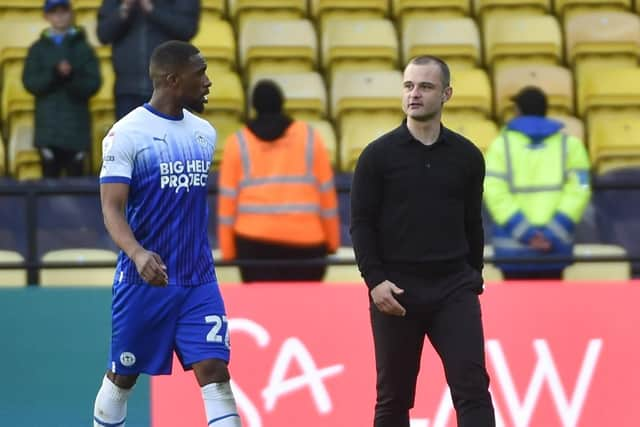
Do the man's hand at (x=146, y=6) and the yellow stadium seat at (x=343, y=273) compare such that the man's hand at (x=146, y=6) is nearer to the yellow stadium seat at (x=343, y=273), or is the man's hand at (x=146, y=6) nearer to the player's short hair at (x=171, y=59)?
the yellow stadium seat at (x=343, y=273)

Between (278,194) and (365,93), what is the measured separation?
3113mm

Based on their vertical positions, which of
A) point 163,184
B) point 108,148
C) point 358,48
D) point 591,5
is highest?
point 591,5

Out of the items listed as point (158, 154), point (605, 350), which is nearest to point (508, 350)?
point (605, 350)

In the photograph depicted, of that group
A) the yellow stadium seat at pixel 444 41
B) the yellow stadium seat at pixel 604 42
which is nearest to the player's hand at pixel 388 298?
the yellow stadium seat at pixel 444 41

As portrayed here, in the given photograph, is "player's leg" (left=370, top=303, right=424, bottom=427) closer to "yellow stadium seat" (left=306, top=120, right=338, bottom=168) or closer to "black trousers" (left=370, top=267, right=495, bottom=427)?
"black trousers" (left=370, top=267, right=495, bottom=427)

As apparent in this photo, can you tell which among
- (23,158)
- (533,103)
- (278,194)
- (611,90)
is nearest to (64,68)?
(23,158)

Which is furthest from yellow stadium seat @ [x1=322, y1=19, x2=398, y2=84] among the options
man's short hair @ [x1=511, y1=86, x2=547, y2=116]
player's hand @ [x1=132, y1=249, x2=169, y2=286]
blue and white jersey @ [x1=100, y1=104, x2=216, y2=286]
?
player's hand @ [x1=132, y1=249, x2=169, y2=286]

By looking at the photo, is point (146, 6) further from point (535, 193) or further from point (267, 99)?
point (535, 193)

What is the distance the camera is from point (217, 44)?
13195 millimetres

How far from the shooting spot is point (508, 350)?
9.62 m

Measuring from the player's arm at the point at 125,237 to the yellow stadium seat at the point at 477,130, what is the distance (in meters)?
5.38

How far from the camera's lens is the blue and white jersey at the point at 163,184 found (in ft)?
22.5

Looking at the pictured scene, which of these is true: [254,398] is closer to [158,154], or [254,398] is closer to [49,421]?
[49,421]

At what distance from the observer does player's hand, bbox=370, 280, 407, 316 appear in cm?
677
